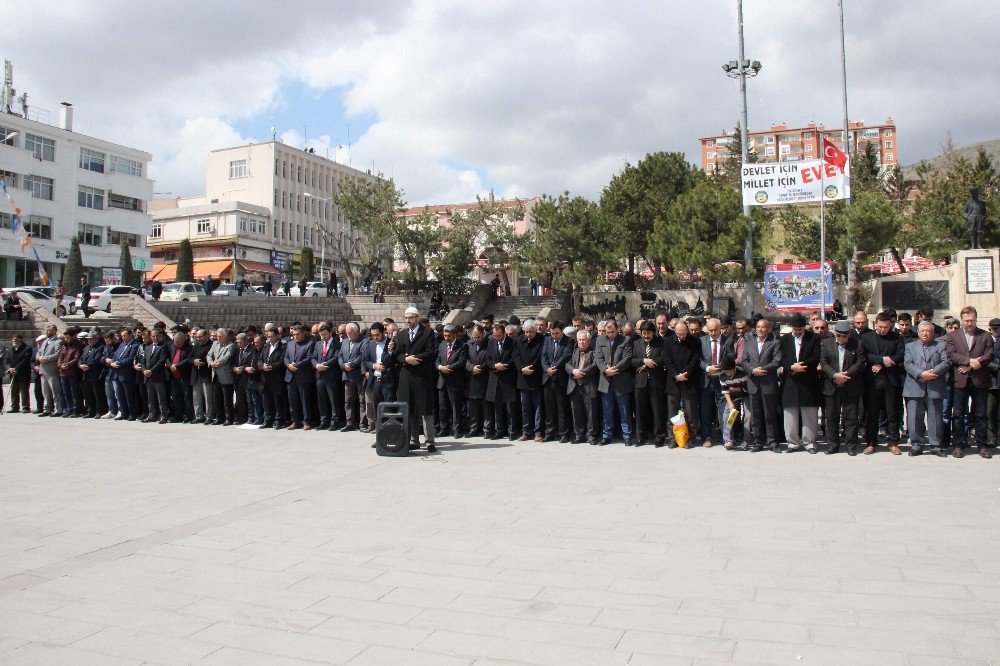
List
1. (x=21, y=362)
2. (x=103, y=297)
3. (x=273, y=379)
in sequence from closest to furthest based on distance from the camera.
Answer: (x=273, y=379) → (x=21, y=362) → (x=103, y=297)

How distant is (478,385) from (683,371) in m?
3.13

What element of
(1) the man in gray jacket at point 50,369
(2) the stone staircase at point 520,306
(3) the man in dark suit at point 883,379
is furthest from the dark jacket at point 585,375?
(2) the stone staircase at point 520,306

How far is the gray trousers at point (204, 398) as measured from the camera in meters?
13.3

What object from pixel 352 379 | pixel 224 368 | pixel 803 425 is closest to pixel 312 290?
pixel 224 368

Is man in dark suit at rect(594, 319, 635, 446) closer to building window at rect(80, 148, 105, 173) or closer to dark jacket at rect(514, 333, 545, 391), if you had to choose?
dark jacket at rect(514, 333, 545, 391)

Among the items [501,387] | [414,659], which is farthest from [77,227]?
[414,659]

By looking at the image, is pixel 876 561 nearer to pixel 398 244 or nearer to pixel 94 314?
pixel 94 314

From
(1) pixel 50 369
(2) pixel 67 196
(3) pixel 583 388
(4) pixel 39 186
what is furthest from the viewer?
(2) pixel 67 196

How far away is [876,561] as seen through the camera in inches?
199

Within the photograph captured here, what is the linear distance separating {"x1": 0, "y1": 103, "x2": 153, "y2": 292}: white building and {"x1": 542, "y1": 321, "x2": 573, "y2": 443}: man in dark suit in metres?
40.2

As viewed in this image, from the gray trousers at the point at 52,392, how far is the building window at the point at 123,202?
45244 millimetres

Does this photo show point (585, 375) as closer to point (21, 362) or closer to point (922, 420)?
point (922, 420)

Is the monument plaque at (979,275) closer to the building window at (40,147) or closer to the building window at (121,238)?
the building window at (121,238)

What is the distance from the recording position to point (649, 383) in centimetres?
1055
